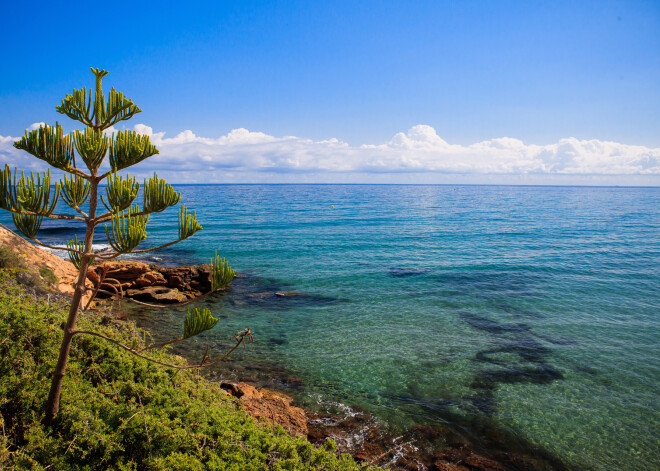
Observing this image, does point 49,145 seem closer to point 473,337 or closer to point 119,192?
point 119,192

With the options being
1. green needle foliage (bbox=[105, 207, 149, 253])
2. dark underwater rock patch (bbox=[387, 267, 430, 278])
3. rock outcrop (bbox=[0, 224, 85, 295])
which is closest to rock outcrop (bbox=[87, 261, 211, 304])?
rock outcrop (bbox=[0, 224, 85, 295])

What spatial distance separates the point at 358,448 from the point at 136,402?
480 cm

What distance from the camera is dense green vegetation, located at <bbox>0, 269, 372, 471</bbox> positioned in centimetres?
527

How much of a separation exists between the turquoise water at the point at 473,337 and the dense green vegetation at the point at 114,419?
3.98m

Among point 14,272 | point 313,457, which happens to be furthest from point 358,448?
point 14,272

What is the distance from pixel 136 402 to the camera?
660cm

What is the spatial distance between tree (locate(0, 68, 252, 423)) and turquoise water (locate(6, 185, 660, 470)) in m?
7.07

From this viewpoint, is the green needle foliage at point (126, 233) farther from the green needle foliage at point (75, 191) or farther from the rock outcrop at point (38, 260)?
the rock outcrop at point (38, 260)

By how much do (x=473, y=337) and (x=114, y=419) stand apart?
1303cm

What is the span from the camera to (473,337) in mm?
14977

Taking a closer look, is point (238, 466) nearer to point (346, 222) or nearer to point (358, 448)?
point (358, 448)

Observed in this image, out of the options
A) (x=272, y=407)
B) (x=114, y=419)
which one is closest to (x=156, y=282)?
(x=272, y=407)

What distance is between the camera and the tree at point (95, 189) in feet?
13.8

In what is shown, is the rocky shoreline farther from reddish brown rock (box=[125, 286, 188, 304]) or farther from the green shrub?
reddish brown rock (box=[125, 286, 188, 304])
